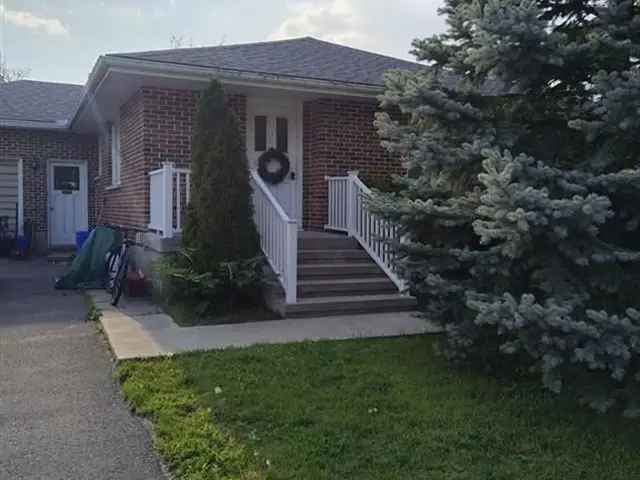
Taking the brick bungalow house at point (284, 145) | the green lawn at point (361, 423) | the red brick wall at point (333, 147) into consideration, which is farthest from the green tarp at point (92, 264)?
the green lawn at point (361, 423)

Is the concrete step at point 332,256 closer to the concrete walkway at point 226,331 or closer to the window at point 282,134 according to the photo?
the concrete walkway at point 226,331

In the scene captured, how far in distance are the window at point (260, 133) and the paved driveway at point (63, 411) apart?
3812 millimetres

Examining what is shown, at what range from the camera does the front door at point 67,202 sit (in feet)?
49.5

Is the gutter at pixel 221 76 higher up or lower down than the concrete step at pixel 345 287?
higher up

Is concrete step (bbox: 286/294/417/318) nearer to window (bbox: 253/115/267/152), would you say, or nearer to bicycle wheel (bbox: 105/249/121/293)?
window (bbox: 253/115/267/152)

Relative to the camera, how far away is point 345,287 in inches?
281

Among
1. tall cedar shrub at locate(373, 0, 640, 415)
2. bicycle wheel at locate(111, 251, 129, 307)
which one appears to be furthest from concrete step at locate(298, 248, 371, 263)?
tall cedar shrub at locate(373, 0, 640, 415)

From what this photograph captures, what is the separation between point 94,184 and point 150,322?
9.92 metres

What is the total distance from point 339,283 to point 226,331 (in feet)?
5.62

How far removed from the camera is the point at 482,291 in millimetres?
4109

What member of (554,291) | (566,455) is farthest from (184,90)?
(566,455)

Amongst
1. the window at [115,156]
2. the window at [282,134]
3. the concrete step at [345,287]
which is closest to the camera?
the concrete step at [345,287]

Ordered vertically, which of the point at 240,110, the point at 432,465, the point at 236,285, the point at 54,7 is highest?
the point at 54,7

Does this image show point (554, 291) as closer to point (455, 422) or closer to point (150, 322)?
point (455, 422)
